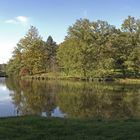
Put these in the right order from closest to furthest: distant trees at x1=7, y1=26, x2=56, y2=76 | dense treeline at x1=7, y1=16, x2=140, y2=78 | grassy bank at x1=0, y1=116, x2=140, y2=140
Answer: grassy bank at x1=0, y1=116, x2=140, y2=140 → dense treeline at x1=7, y1=16, x2=140, y2=78 → distant trees at x1=7, y1=26, x2=56, y2=76

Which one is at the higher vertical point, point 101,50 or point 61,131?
point 101,50

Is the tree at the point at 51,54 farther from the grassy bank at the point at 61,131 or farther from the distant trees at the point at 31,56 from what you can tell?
the grassy bank at the point at 61,131

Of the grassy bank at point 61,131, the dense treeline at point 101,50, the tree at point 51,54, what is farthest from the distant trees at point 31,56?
the grassy bank at point 61,131

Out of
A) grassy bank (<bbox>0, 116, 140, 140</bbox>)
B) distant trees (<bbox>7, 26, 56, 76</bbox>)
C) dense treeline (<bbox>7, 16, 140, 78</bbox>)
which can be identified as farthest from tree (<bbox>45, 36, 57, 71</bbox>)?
grassy bank (<bbox>0, 116, 140, 140</bbox>)

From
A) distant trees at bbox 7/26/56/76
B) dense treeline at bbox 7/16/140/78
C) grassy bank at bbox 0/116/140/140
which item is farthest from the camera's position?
distant trees at bbox 7/26/56/76

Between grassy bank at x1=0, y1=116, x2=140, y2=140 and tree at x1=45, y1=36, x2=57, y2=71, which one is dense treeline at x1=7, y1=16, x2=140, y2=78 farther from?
grassy bank at x1=0, y1=116, x2=140, y2=140

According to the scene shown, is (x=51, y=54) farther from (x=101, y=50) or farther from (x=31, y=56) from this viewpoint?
(x=101, y=50)

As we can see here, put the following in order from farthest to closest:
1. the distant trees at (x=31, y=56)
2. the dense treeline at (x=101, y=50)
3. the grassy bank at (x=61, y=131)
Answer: the distant trees at (x=31, y=56)
the dense treeline at (x=101, y=50)
the grassy bank at (x=61, y=131)

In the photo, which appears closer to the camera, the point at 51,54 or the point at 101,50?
the point at 101,50

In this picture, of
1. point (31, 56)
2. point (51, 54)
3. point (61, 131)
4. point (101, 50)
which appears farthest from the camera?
point (51, 54)

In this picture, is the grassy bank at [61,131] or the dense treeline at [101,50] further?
the dense treeline at [101,50]

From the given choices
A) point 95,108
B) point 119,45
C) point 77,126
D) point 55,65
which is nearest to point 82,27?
point 119,45

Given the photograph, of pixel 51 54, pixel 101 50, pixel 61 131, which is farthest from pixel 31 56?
pixel 61 131

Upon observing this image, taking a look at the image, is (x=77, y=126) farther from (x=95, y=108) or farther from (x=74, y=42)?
(x=74, y=42)
